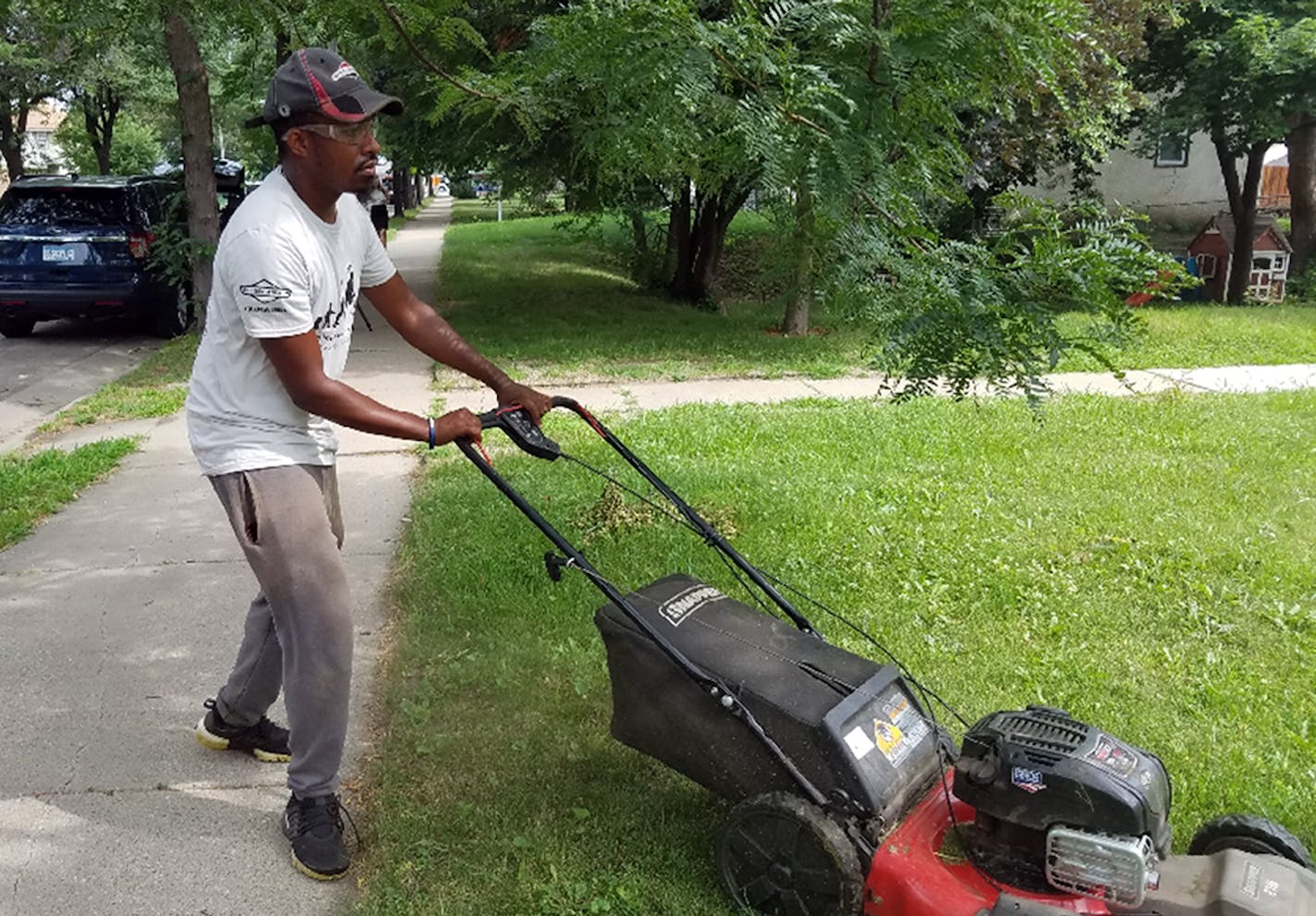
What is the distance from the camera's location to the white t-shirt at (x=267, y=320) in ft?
8.83

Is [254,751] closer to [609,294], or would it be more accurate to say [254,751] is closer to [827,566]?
[827,566]

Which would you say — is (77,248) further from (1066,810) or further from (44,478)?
(1066,810)

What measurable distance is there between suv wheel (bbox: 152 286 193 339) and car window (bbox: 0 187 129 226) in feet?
3.39

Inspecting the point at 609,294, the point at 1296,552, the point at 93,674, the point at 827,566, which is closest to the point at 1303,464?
the point at 1296,552

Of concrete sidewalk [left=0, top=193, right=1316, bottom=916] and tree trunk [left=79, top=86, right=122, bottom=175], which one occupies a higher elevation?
tree trunk [left=79, top=86, right=122, bottom=175]

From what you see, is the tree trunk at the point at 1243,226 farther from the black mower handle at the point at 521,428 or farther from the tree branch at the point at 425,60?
the black mower handle at the point at 521,428

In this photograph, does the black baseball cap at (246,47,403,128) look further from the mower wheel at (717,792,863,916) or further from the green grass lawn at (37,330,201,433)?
the green grass lawn at (37,330,201,433)

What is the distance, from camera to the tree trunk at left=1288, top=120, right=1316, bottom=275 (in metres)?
17.9

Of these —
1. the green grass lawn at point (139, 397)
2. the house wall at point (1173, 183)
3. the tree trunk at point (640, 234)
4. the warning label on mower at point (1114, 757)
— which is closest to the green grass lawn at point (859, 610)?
the warning label on mower at point (1114, 757)

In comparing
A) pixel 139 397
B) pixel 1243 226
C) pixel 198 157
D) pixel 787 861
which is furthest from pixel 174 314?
pixel 1243 226

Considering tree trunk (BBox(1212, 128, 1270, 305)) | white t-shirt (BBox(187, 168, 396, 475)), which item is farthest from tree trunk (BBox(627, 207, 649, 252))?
white t-shirt (BBox(187, 168, 396, 475))

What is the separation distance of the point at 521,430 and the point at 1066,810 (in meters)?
1.65

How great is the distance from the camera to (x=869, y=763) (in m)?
2.72

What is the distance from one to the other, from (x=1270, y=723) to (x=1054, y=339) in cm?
176
